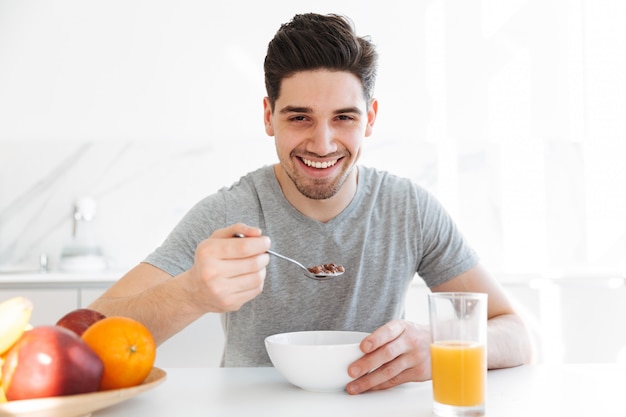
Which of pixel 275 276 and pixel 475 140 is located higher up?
pixel 475 140

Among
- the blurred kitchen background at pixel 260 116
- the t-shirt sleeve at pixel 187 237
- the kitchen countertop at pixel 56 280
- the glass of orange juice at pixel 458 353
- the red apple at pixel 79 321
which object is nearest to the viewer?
the glass of orange juice at pixel 458 353

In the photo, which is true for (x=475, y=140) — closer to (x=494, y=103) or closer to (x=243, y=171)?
(x=494, y=103)

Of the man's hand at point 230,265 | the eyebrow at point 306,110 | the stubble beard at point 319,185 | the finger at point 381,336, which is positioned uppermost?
the eyebrow at point 306,110

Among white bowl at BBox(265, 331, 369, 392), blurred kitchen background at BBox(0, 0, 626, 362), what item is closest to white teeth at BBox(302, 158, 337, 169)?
white bowl at BBox(265, 331, 369, 392)

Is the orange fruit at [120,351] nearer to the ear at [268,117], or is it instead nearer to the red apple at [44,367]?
the red apple at [44,367]

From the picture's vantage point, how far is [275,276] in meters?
1.53

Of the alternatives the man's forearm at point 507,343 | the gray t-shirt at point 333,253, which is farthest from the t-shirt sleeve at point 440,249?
the man's forearm at point 507,343

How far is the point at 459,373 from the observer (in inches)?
34.3

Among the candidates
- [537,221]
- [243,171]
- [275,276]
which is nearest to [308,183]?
[275,276]

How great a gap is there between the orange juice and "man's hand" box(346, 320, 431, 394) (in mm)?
124

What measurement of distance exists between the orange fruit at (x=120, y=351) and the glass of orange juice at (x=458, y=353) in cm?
38

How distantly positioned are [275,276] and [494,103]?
162 cm

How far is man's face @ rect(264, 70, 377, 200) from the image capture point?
1.51 metres

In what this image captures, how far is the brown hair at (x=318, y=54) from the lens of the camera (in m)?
1.53
